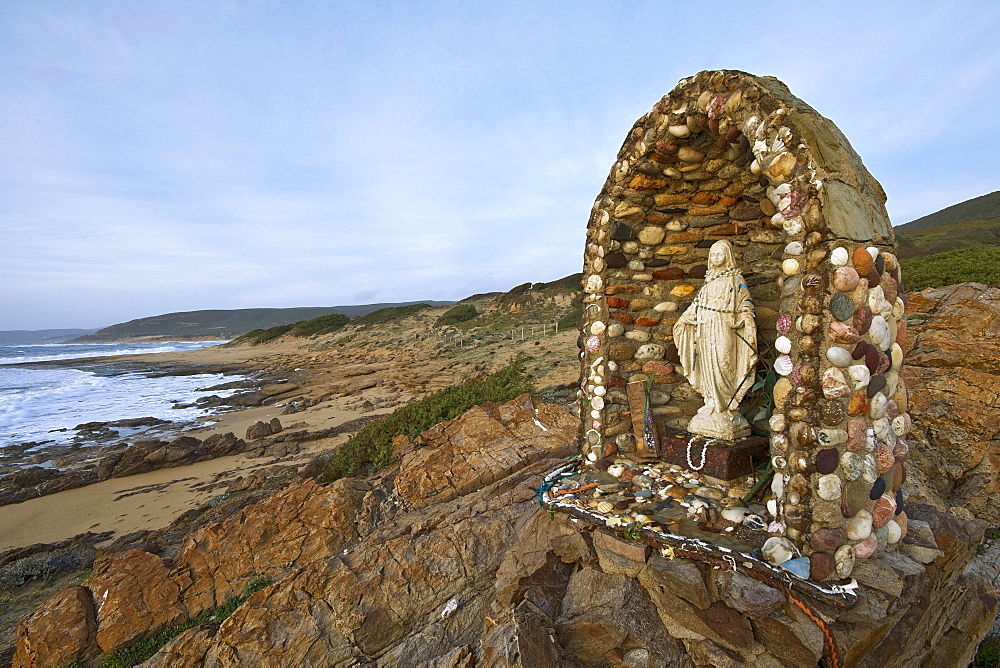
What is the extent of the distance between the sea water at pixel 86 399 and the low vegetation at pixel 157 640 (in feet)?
49.2

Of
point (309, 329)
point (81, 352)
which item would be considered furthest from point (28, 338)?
point (309, 329)

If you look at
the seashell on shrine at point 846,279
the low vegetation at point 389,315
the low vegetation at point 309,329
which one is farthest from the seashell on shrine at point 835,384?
the low vegetation at point 309,329

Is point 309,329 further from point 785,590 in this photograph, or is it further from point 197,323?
point 197,323

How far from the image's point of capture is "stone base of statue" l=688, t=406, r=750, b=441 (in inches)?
161

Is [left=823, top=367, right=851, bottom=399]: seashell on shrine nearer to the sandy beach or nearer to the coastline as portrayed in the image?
the sandy beach

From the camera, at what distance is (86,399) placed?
79.5 ft

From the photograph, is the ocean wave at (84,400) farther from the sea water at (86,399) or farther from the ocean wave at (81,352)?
the ocean wave at (81,352)

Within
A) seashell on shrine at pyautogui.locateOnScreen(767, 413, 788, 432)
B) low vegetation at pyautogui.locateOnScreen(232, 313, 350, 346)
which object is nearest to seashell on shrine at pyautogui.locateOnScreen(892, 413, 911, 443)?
seashell on shrine at pyautogui.locateOnScreen(767, 413, 788, 432)

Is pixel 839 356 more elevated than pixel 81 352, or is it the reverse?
pixel 839 356

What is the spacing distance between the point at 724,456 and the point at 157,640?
233 inches

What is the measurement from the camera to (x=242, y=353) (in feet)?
145

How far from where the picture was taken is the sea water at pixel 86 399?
17891 millimetres

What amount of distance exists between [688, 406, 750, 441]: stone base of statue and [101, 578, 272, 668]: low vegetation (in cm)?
475

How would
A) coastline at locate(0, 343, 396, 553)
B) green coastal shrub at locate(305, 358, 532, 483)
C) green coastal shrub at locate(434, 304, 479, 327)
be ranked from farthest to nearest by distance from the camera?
green coastal shrub at locate(434, 304, 479, 327) < coastline at locate(0, 343, 396, 553) < green coastal shrub at locate(305, 358, 532, 483)
